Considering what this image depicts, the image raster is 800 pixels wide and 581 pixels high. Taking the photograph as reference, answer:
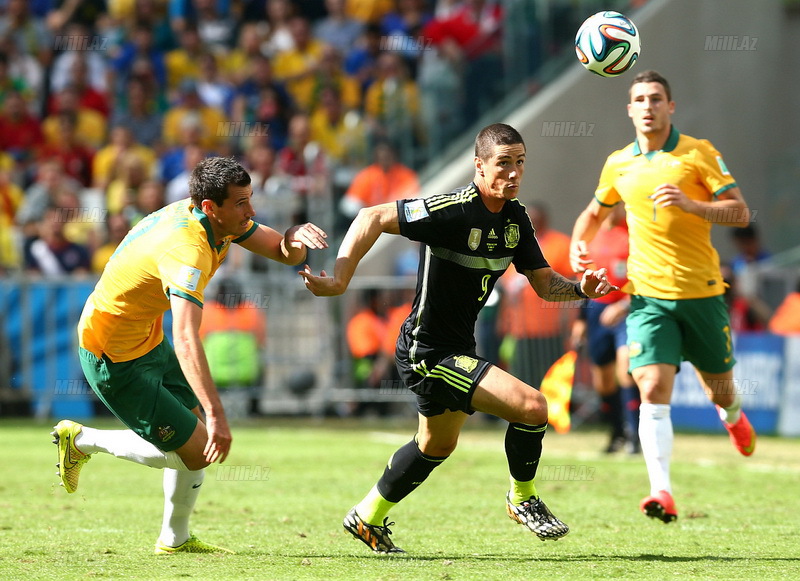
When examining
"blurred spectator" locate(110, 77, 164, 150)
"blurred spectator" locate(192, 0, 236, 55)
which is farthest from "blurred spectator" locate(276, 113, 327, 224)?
"blurred spectator" locate(192, 0, 236, 55)

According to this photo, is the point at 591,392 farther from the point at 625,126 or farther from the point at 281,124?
the point at 281,124

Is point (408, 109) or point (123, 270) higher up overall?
point (408, 109)

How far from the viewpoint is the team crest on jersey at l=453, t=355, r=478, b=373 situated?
7.04 m

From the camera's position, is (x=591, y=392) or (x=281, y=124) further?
(x=281, y=124)

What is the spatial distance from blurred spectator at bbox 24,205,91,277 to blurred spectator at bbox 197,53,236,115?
3.69 meters

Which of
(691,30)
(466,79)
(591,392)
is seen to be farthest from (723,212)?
(691,30)

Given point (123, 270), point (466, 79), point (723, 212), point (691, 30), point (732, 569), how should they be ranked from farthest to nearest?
1. point (691, 30)
2. point (466, 79)
3. point (723, 212)
4. point (123, 270)
5. point (732, 569)

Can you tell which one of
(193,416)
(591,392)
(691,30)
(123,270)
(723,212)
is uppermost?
(691,30)

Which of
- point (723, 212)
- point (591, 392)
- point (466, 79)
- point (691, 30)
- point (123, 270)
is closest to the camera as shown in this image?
point (123, 270)

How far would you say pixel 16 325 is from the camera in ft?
56.5

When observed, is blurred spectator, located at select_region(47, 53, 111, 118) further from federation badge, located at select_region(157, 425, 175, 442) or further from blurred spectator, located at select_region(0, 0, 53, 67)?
federation badge, located at select_region(157, 425, 175, 442)

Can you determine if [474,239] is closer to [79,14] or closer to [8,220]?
[8,220]

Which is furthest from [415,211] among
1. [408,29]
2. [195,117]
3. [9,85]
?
[9,85]

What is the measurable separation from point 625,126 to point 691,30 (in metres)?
2.05
